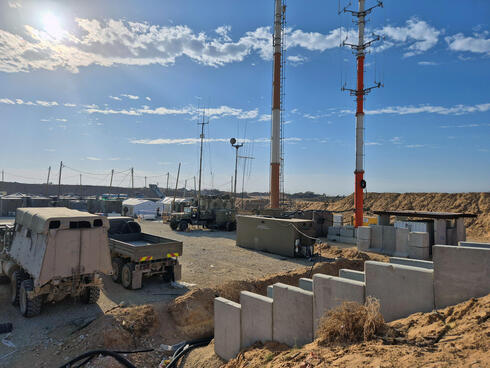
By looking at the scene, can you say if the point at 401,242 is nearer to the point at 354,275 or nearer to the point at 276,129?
the point at 354,275

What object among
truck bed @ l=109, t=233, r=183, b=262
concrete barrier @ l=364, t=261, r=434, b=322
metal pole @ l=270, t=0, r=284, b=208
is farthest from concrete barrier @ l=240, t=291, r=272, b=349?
metal pole @ l=270, t=0, r=284, b=208

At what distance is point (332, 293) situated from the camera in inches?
225

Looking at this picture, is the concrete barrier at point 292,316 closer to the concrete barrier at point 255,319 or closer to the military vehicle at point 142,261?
the concrete barrier at point 255,319

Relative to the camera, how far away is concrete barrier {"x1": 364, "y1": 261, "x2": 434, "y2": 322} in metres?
5.12

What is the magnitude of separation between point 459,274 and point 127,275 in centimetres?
922

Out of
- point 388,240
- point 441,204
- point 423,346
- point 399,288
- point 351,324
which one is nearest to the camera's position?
point 423,346

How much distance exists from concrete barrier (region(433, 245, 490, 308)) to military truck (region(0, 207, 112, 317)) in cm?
756

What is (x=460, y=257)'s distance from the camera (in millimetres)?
4867

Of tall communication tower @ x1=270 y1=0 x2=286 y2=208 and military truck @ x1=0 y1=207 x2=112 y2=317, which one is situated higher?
tall communication tower @ x1=270 y1=0 x2=286 y2=208

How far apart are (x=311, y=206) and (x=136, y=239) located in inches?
1445

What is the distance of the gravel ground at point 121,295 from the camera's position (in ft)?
24.2

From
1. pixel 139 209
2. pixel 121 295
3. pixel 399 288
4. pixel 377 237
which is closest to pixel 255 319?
pixel 399 288

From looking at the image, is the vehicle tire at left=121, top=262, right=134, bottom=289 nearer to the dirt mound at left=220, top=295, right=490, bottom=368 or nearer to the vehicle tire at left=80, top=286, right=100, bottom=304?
the vehicle tire at left=80, top=286, right=100, bottom=304

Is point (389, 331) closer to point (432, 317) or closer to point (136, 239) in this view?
point (432, 317)
